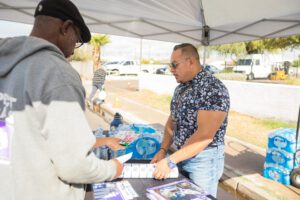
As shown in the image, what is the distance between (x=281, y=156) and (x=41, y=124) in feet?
14.4

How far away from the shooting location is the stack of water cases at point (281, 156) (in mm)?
4449

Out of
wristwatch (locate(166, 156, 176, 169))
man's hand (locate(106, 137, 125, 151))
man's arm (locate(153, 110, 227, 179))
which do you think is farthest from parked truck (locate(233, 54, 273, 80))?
man's hand (locate(106, 137, 125, 151))

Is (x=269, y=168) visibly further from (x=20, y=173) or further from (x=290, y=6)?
(x=20, y=173)

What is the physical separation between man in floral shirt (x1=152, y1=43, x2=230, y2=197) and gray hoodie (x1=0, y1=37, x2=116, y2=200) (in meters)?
1.10

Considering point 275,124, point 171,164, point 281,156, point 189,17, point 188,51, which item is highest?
point 189,17

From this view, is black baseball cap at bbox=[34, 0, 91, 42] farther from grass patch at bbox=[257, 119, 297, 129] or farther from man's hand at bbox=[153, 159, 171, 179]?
grass patch at bbox=[257, 119, 297, 129]

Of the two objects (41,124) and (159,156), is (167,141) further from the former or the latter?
(41,124)

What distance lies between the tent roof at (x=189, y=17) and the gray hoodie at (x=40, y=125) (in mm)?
2670

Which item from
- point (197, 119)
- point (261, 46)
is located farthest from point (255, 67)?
point (197, 119)

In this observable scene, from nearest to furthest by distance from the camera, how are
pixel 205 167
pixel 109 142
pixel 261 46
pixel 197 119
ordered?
1. pixel 109 142
2. pixel 197 119
3. pixel 205 167
4. pixel 261 46

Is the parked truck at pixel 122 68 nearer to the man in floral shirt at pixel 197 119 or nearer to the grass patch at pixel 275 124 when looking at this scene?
the grass patch at pixel 275 124

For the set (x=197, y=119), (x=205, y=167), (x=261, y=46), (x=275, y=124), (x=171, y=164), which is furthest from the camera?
(x=261, y=46)

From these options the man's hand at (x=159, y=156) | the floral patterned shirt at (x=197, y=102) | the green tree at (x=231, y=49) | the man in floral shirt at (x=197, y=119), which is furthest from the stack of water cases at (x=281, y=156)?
the green tree at (x=231, y=49)

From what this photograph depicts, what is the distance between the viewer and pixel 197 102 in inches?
85.9
